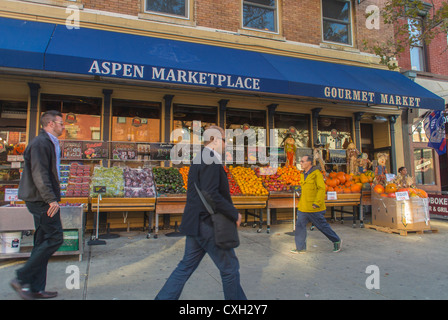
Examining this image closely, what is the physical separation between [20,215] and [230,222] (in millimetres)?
3904

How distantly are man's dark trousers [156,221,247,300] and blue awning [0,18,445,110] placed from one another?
4.74m

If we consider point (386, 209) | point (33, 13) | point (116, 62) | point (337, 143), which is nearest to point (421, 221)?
point (386, 209)

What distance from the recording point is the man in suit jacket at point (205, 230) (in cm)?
303

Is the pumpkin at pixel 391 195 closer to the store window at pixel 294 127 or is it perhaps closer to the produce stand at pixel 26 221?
the store window at pixel 294 127

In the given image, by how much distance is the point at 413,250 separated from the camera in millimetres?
6316

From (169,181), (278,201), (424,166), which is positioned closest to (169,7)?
(169,181)

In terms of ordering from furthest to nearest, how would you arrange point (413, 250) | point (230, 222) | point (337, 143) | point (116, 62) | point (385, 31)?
point (385, 31) → point (337, 143) → point (116, 62) → point (413, 250) → point (230, 222)

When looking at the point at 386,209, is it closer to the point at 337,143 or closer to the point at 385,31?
the point at 337,143

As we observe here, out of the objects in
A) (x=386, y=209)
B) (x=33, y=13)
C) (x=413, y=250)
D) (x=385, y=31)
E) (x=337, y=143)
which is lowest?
(x=413, y=250)

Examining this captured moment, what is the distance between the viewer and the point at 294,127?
10.4 meters

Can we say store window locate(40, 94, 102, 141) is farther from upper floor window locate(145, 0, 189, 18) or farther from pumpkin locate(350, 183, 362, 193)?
pumpkin locate(350, 183, 362, 193)

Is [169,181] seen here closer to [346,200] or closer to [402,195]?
[346,200]

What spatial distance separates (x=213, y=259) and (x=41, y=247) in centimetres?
202

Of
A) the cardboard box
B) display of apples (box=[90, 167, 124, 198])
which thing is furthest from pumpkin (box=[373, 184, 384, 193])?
display of apples (box=[90, 167, 124, 198])
